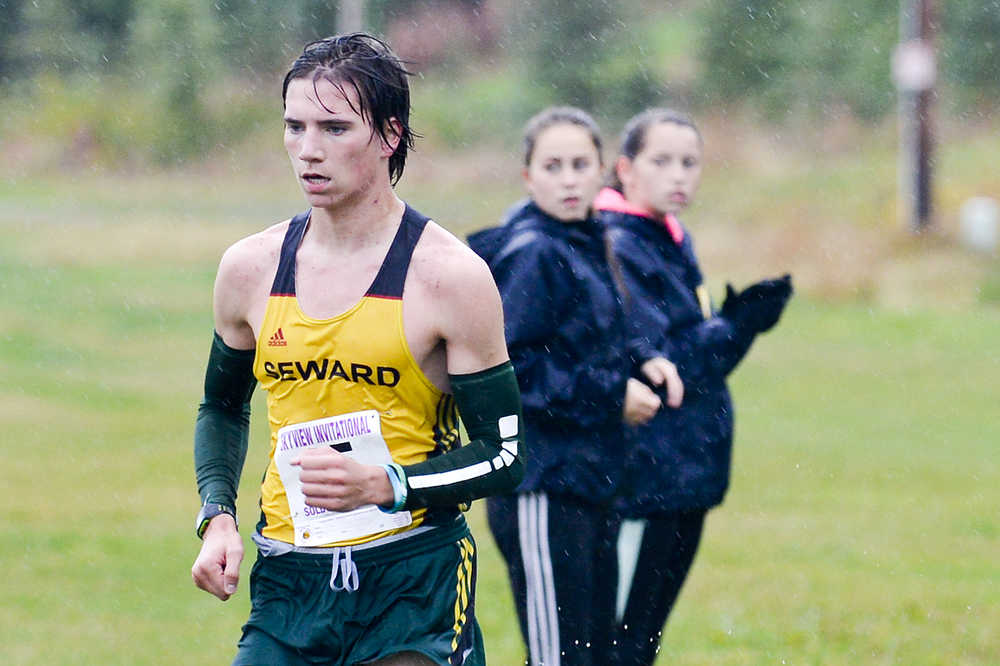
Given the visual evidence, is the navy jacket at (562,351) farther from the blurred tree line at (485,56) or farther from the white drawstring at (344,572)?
the blurred tree line at (485,56)

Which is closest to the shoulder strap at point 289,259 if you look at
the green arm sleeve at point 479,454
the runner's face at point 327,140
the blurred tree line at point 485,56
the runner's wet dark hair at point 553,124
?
the runner's face at point 327,140

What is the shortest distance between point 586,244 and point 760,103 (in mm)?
38312

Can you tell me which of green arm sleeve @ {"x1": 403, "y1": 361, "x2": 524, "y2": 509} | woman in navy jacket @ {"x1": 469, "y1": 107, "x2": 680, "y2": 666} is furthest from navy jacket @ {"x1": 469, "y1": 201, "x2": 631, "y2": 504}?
green arm sleeve @ {"x1": 403, "y1": 361, "x2": 524, "y2": 509}

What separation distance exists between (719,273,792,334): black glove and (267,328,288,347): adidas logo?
2491 mm

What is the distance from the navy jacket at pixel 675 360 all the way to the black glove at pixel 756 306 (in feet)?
0.16

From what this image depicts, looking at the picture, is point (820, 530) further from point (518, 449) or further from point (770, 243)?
point (770, 243)

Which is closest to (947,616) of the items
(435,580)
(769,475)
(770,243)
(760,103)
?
(769,475)

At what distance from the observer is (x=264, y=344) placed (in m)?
3.81

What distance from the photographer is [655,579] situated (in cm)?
569

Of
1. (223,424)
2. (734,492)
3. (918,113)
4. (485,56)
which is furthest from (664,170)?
(485,56)

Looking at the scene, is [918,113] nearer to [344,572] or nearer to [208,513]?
[208,513]

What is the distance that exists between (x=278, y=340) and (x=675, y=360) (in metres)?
2.21

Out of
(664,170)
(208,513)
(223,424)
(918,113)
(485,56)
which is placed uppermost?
(485,56)

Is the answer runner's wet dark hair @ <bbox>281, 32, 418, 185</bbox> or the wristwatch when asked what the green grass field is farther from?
runner's wet dark hair @ <bbox>281, 32, 418, 185</bbox>
